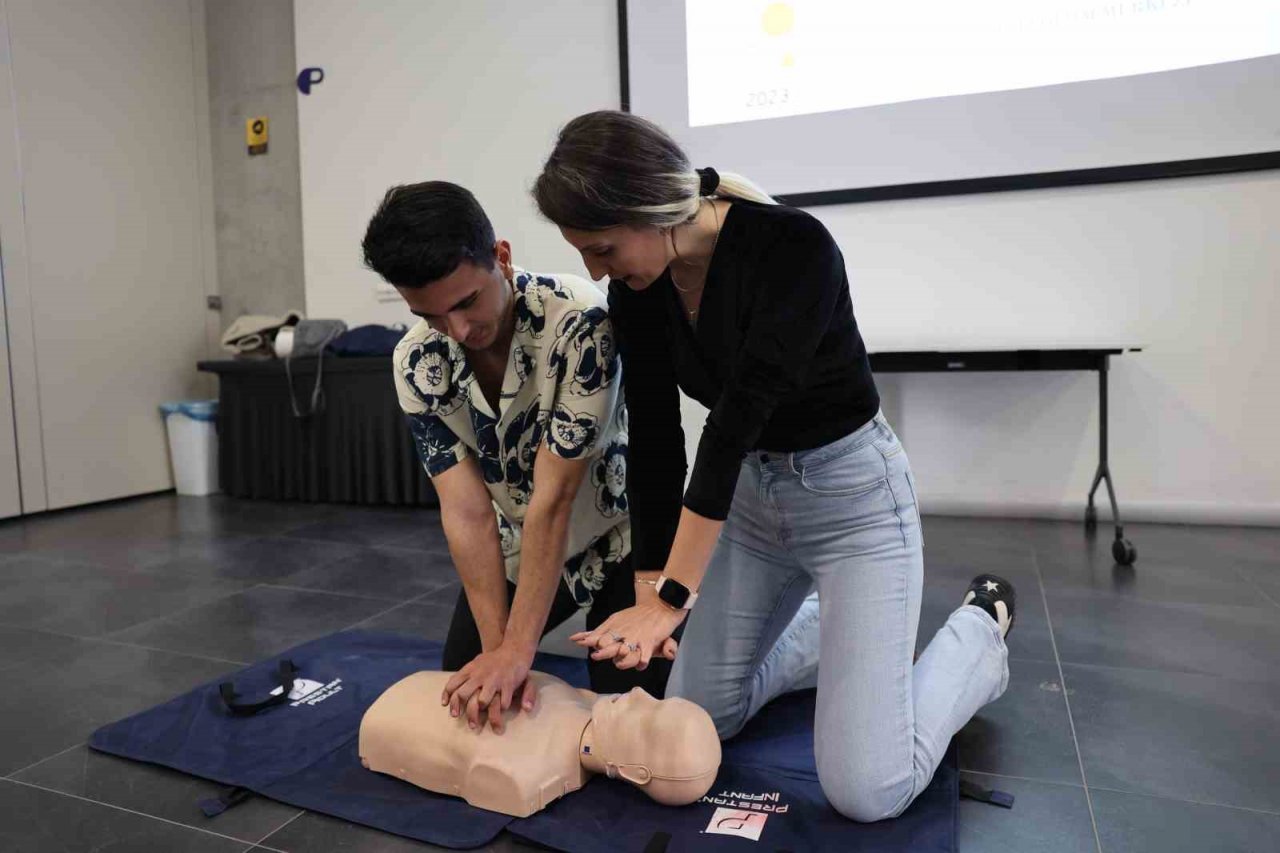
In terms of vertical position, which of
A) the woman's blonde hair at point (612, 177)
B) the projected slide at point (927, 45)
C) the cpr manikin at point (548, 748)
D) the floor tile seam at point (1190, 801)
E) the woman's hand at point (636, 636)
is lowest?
the floor tile seam at point (1190, 801)

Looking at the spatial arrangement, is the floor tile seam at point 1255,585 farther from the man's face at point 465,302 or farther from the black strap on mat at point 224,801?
the black strap on mat at point 224,801

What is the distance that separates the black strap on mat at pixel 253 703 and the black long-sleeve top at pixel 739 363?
783 millimetres

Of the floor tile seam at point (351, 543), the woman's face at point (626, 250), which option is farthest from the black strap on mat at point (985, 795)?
the floor tile seam at point (351, 543)

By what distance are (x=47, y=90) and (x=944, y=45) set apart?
11.8 ft

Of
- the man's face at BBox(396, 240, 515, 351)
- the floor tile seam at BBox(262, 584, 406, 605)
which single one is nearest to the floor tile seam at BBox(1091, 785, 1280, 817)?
the man's face at BBox(396, 240, 515, 351)

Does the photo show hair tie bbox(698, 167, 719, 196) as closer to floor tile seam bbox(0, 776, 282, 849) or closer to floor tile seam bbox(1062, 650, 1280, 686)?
floor tile seam bbox(0, 776, 282, 849)

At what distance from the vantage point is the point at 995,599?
4.76 feet

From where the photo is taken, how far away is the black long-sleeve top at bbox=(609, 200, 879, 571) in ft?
3.14

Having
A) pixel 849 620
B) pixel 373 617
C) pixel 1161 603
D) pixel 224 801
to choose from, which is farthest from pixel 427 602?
pixel 1161 603

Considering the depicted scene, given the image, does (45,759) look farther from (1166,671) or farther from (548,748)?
(1166,671)

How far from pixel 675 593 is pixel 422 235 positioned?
1.73 ft

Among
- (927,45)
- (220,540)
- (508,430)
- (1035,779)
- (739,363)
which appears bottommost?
(220,540)

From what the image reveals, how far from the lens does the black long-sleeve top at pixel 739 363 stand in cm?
96

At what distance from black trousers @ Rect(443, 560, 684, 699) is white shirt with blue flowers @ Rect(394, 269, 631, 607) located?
92 millimetres
